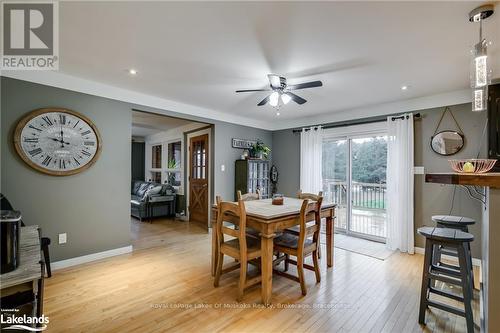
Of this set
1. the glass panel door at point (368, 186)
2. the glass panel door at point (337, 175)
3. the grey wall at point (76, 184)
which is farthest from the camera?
the glass panel door at point (337, 175)

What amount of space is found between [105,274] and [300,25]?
11.2 ft

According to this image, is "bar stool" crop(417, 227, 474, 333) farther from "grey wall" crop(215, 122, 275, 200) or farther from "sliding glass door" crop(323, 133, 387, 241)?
"grey wall" crop(215, 122, 275, 200)

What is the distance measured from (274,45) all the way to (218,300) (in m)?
2.54

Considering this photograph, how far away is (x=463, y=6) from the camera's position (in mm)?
1648

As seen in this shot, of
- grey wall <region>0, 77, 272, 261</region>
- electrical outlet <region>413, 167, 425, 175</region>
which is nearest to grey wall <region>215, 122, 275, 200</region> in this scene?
grey wall <region>0, 77, 272, 261</region>

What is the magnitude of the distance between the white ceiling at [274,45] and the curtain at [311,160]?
1.45m

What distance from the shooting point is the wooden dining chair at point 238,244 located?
2301 mm

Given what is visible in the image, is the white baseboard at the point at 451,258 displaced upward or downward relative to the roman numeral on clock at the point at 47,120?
downward

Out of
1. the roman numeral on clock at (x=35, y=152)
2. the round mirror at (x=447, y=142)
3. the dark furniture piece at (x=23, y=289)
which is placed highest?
the round mirror at (x=447, y=142)

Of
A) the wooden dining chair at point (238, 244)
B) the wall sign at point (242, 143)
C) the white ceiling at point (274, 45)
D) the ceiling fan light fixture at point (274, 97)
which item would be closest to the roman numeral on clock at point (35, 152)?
the white ceiling at point (274, 45)

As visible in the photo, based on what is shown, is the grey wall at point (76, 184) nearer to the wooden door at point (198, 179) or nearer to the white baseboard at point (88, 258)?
the white baseboard at point (88, 258)

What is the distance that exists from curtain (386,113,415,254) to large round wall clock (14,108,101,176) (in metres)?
4.58

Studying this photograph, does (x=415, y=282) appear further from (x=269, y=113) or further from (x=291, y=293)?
(x=269, y=113)

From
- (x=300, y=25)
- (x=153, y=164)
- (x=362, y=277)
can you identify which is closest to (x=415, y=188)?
(x=362, y=277)
